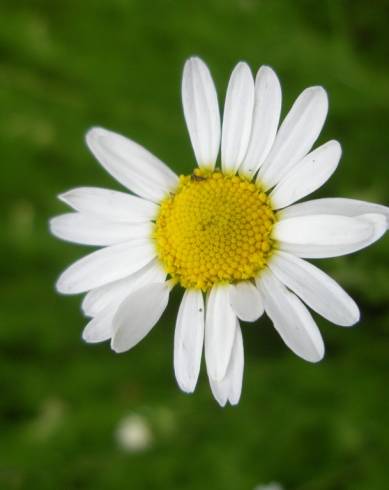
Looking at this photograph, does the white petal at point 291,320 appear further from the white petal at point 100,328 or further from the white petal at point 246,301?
the white petal at point 100,328

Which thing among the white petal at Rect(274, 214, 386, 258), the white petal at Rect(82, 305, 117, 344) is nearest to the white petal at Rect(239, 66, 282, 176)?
the white petal at Rect(274, 214, 386, 258)

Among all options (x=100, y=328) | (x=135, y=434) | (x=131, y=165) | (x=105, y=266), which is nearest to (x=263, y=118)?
(x=131, y=165)

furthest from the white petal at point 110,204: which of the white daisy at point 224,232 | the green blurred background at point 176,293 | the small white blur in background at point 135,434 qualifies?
the small white blur in background at point 135,434

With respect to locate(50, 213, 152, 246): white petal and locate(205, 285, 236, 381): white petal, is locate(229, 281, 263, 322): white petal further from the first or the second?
locate(50, 213, 152, 246): white petal


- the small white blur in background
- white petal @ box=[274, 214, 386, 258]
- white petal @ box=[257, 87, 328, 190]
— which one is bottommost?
the small white blur in background

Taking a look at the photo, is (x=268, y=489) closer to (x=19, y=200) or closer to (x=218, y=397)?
(x=218, y=397)

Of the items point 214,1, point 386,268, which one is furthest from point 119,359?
point 214,1
